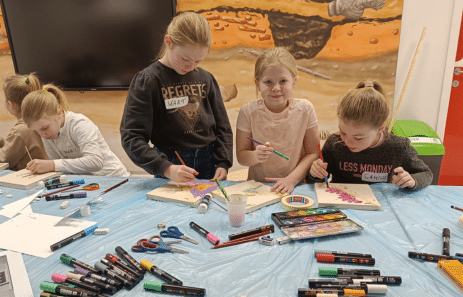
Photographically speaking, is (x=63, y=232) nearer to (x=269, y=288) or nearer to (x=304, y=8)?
(x=269, y=288)

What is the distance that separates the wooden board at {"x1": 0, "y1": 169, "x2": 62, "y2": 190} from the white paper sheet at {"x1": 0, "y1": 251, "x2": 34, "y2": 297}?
1.96 ft

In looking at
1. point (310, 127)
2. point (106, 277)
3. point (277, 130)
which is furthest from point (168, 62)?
point (106, 277)

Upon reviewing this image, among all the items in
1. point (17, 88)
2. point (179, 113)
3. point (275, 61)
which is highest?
point (275, 61)

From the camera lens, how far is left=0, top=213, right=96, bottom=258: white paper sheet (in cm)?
89

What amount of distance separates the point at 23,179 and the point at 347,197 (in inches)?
56.8

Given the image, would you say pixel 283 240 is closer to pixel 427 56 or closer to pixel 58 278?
pixel 58 278

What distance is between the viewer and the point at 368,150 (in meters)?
1.39

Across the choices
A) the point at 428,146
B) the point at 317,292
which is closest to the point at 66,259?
the point at 317,292

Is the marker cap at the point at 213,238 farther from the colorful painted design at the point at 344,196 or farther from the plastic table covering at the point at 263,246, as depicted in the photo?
the colorful painted design at the point at 344,196

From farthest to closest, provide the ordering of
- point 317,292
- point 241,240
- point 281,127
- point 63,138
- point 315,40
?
point 315,40, point 63,138, point 281,127, point 241,240, point 317,292

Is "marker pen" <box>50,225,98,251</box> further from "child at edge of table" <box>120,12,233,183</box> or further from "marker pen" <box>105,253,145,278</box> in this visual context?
"child at edge of table" <box>120,12,233,183</box>

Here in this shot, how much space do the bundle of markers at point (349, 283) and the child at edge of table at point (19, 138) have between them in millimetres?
1817

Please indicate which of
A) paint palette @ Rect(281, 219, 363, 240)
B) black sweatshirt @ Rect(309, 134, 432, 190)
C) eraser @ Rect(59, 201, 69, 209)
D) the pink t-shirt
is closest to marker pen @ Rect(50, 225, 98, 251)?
eraser @ Rect(59, 201, 69, 209)

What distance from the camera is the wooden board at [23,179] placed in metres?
1.37
